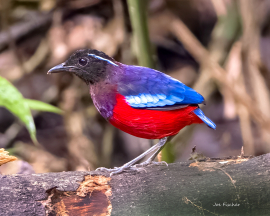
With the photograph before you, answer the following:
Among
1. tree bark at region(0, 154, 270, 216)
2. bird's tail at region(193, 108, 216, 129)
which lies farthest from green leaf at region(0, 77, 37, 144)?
bird's tail at region(193, 108, 216, 129)

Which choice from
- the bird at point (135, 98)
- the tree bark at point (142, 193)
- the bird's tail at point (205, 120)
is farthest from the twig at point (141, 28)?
the tree bark at point (142, 193)

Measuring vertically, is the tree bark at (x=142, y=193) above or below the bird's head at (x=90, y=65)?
below

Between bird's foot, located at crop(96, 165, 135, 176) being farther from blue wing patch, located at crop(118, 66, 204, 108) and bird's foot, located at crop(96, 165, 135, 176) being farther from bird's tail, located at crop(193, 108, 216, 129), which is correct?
bird's tail, located at crop(193, 108, 216, 129)

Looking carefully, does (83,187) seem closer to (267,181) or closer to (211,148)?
(267,181)

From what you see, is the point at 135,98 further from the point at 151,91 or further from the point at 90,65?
the point at 90,65

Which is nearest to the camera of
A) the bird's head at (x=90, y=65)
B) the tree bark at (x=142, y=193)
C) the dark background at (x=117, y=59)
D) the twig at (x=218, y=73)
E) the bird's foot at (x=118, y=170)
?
the tree bark at (x=142, y=193)

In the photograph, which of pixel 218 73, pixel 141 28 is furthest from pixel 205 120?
pixel 218 73

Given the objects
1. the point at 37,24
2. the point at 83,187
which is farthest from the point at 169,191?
the point at 37,24

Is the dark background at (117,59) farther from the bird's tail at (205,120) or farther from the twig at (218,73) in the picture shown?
the bird's tail at (205,120)
